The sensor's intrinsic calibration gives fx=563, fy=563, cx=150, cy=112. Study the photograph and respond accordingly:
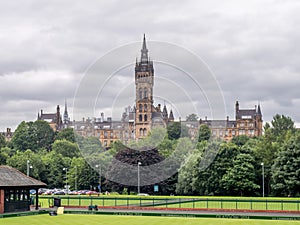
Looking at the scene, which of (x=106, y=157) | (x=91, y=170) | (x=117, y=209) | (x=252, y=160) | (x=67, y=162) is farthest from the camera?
(x=67, y=162)

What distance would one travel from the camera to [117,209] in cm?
5503

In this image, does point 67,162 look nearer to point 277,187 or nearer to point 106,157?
point 106,157

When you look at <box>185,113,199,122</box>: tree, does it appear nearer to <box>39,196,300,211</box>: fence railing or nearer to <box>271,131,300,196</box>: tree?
<box>271,131,300,196</box>: tree

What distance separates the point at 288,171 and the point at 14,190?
4233cm

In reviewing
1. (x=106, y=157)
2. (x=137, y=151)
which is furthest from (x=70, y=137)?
(x=137, y=151)

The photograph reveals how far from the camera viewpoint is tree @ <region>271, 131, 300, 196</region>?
3046 inches

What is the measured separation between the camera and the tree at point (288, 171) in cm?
7738

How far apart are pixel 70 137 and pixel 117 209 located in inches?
5718

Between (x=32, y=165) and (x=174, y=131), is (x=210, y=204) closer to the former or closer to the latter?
(x=32, y=165)

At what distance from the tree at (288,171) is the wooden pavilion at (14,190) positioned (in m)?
38.2

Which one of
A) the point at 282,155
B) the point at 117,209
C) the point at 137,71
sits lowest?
the point at 117,209

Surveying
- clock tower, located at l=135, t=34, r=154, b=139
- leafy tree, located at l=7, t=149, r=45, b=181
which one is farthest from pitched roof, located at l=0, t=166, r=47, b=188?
leafy tree, located at l=7, t=149, r=45, b=181

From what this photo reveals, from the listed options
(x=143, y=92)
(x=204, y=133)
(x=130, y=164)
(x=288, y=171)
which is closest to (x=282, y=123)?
(x=204, y=133)

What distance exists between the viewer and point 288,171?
7888 cm
